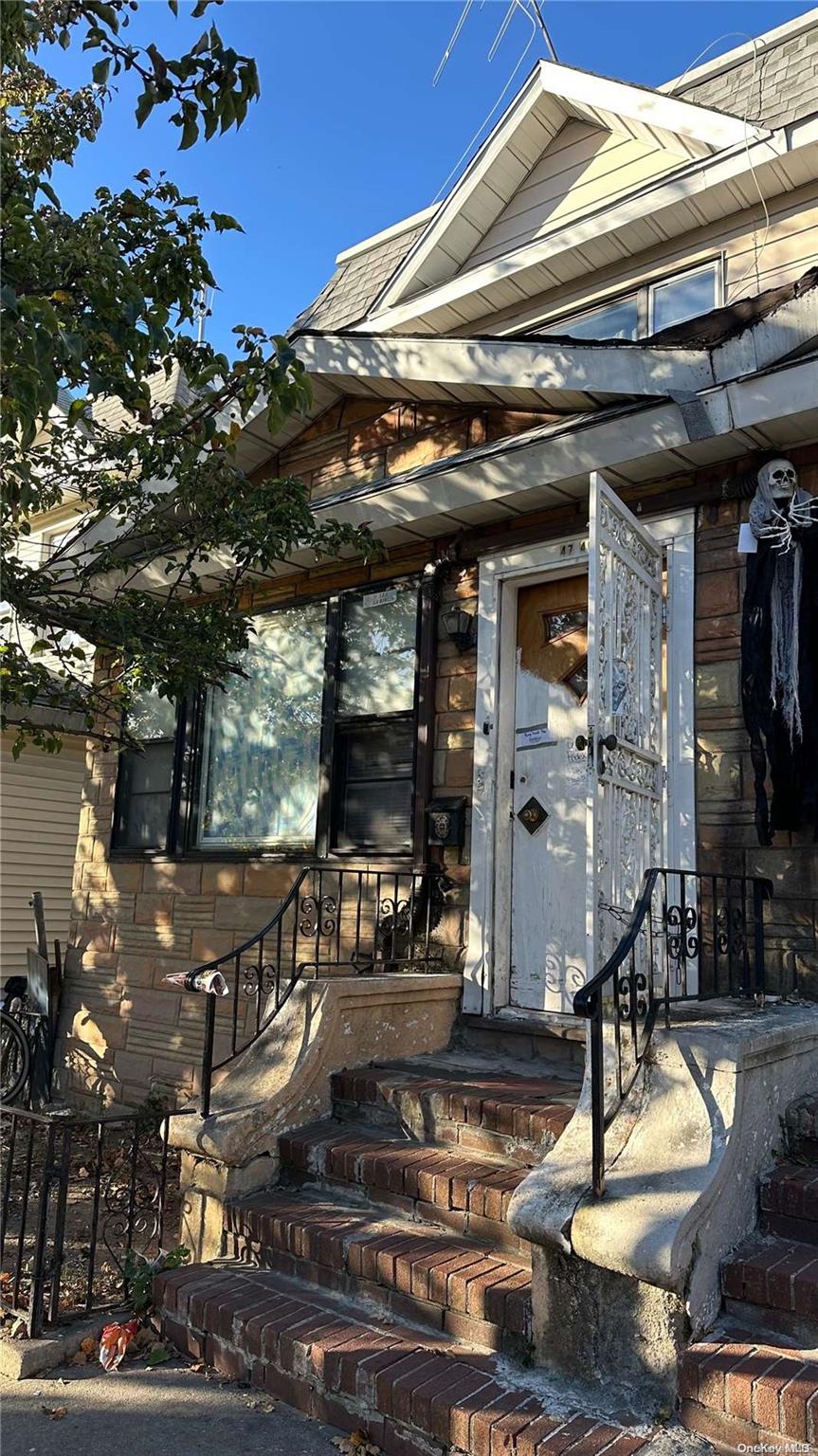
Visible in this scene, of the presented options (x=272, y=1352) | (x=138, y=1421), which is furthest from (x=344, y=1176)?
(x=138, y=1421)

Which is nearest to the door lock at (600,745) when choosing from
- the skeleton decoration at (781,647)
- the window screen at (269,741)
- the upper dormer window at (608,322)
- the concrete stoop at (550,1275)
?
the skeleton decoration at (781,647)

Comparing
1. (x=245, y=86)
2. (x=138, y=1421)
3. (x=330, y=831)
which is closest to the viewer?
(x=138, y=1421)

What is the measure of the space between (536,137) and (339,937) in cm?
570

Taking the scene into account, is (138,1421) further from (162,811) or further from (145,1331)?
(162,811)

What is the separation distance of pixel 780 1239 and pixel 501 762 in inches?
110

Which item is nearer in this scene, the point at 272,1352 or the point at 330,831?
the point at 272,1352

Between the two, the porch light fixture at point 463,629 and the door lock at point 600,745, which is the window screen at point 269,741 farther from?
the door lock at point 600,745

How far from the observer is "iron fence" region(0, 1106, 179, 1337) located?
3.73 metres

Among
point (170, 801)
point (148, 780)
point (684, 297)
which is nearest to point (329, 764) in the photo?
point (170, 801)

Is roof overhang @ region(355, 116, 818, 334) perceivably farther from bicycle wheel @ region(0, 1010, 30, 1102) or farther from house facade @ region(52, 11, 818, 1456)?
bicycle wheel @ region(0, 1010, 30, 1102)

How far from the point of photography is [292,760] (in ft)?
21.9

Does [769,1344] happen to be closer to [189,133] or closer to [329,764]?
[329,764]

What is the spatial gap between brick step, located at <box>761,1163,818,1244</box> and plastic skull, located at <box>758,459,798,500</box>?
2.77 metres

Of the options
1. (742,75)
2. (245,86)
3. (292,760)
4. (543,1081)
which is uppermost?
(742,75)
